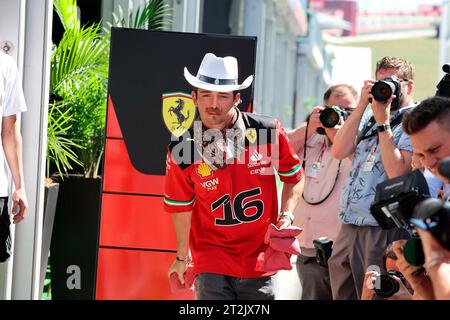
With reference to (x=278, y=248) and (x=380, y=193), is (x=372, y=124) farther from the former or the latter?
(x=380, y=193)

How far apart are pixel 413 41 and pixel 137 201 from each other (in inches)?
3501

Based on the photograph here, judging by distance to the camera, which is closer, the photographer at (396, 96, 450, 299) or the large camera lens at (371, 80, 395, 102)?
the photographer at (396, 96, 450, 299)

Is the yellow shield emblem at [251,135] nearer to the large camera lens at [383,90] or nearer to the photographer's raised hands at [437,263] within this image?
the large camera lens at [383,90]

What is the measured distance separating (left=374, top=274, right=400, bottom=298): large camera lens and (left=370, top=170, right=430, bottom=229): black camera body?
1.37 feet

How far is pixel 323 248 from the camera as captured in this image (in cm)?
531

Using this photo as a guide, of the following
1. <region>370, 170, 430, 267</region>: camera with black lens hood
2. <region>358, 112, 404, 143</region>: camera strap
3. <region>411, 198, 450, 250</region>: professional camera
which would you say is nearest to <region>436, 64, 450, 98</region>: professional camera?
<region>358, 112, 404, 143</region>: camera strap

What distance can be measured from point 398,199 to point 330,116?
9.18 feet

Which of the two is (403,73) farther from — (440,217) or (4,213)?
(440,217)

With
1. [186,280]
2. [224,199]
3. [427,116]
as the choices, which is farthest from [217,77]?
[427,116]

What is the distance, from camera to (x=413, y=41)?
305 ft

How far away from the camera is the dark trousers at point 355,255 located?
16.9 ft

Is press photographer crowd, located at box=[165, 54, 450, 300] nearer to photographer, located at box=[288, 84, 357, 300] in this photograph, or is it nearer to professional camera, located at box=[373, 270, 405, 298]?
professional camera, located at box=[373, 270, 405, 298]

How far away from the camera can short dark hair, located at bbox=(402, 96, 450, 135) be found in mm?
3379
